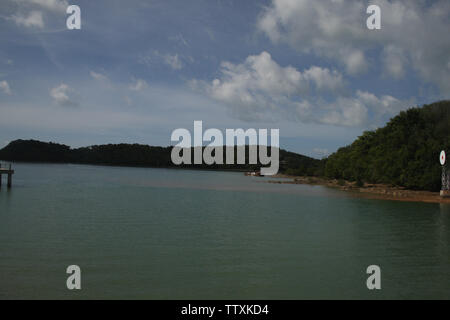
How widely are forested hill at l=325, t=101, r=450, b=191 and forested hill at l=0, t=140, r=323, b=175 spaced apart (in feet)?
299

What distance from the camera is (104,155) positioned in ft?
577

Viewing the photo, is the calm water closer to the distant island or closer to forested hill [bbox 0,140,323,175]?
the distant island

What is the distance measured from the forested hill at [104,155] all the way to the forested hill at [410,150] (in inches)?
3585

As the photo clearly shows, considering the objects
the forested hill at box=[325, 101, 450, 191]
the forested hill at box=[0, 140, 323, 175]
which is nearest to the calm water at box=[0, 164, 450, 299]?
the forested hill at box=[325, 101, 450, 191]

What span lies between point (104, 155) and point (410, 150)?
148775 mm

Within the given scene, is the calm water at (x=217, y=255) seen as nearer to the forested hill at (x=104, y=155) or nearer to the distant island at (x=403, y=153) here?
the distant island at (x=403, y=153)

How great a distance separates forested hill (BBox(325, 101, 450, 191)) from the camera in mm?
46500

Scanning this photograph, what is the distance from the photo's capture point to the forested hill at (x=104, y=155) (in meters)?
152

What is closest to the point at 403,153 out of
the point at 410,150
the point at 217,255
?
the point at 410,150

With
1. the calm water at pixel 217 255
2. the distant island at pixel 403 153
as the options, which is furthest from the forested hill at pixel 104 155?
the calm water at pixel 217 255

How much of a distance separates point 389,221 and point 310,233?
23.6 feet
